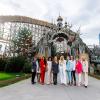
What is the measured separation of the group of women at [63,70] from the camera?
18.1 metres

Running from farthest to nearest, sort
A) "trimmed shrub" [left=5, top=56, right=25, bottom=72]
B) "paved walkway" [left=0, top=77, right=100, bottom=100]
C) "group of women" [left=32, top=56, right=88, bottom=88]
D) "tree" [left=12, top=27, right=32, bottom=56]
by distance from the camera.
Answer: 1. "tree" [left=12, top=27, right=32, bottom=56]
2. "trimmed shrub" [left=5, top=56, right=25, bottom=72]
3. "group of women" [left=32, top=56, right=88, bottom=88]
4. "paved walkway" [left=0, top=77, right=100, bottom=100]

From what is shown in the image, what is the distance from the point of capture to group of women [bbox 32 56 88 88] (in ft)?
59.4

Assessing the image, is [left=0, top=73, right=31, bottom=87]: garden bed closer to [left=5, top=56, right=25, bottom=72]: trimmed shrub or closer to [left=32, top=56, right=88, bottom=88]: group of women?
[left=32, top=56, right=88, bottom=88]: group of women

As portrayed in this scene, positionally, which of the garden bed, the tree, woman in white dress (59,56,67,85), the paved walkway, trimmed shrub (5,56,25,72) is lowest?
the paved walkway

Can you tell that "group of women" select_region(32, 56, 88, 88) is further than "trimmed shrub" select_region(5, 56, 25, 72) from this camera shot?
No

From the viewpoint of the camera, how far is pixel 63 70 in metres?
Result: 18.9

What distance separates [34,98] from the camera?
1173 cm

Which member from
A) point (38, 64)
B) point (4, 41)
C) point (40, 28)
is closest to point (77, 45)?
point (38, 64)

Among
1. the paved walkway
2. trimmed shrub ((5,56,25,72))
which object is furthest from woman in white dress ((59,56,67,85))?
trimmed shrub ((5,56,25,72))

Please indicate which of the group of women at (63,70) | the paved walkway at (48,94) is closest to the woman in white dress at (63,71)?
the group of women at (63,70)

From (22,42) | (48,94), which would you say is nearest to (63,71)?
(48,94)

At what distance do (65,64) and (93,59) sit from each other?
30.9 m

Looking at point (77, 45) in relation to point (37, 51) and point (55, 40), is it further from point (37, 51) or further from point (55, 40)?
point (37, 51)

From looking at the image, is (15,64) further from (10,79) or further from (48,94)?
(48,94)
